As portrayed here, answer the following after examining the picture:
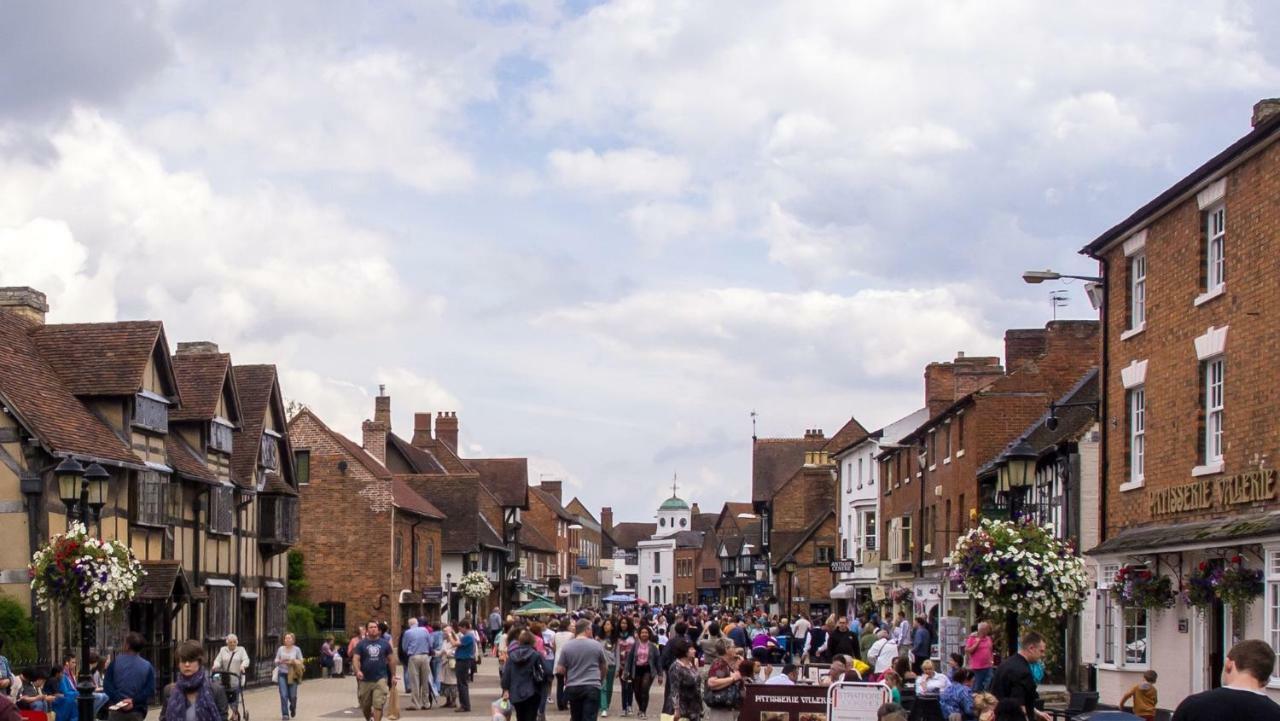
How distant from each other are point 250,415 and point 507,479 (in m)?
45.8

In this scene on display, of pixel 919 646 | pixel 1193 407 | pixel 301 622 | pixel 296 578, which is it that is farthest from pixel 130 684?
pixel 296 578

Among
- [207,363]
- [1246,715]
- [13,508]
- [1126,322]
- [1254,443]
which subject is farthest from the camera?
[207,363]

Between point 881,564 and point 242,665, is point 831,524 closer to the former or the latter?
point 881,564

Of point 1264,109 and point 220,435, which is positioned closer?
point 1264,109

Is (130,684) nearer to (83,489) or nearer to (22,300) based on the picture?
(83,489)

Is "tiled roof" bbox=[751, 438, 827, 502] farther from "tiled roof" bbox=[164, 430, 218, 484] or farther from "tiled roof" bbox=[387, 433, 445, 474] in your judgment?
"tiled roof" bbox=[164, 430, 218, 484]

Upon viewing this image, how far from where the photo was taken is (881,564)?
58.8 m

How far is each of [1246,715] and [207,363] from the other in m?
33.9

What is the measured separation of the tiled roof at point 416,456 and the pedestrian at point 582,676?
52891 millimetres

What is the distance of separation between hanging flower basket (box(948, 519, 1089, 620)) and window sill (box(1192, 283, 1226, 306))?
13.7 ft

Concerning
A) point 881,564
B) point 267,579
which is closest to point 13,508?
point 267,579

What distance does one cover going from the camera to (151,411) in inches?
1383

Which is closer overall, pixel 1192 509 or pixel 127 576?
pixel 1192 509

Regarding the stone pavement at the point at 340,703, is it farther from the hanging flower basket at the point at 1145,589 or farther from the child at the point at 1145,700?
the child at the point at 1145,700
